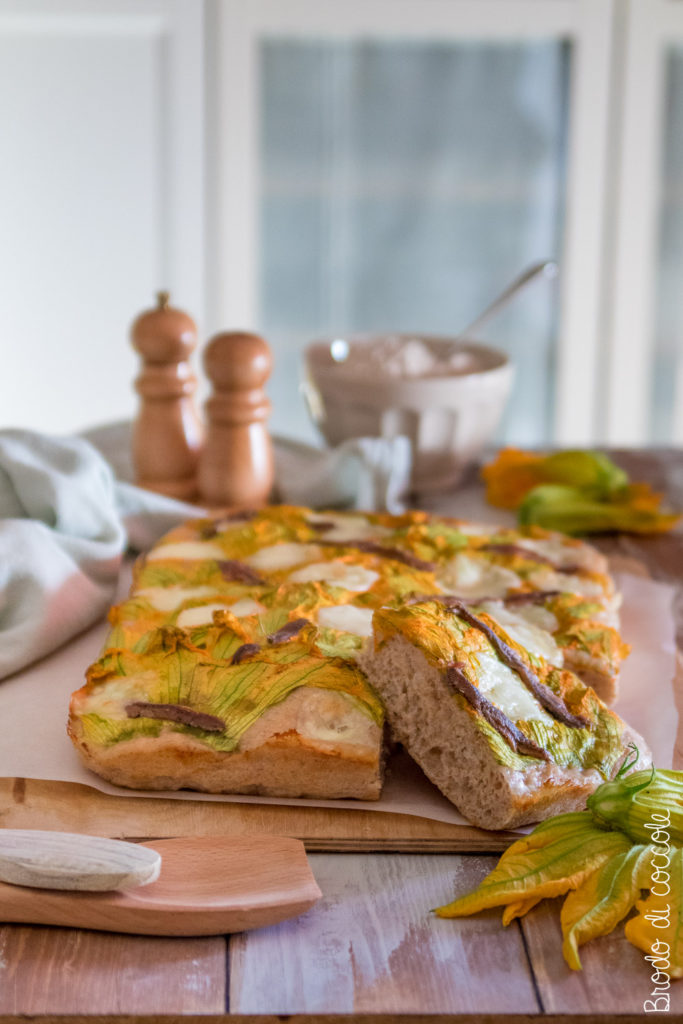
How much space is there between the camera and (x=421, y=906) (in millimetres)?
819

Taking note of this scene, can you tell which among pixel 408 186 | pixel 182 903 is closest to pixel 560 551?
pixel 182 903

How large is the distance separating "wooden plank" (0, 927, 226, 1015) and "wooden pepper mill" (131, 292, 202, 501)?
32.9 inches

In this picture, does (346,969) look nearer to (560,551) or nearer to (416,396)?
(560,551)

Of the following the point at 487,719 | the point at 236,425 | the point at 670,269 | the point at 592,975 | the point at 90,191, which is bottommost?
the point at 592,975

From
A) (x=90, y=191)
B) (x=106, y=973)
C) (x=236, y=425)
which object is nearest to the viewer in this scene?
(x=106, y=973)

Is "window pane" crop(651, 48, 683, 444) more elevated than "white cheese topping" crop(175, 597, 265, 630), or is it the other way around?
"window pane" crop(651, 48, 683, 444)

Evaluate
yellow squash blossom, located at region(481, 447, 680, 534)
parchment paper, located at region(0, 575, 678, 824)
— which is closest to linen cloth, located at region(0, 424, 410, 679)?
parchment paper, located at region(0, 575, 678, 824)

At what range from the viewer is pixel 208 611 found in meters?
1.10

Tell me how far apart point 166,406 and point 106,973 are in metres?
0.91

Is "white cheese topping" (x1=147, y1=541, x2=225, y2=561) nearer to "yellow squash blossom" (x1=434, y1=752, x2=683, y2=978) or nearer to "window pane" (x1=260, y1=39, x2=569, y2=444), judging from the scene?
"yellow squash blossom" (x1=434, y1=752, x2=683, y2=978)

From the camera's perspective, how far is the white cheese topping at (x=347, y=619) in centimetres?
105

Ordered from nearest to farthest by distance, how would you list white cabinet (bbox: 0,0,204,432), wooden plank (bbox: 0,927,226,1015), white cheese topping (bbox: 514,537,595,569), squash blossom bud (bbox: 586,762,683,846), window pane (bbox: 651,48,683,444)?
wooden plank (bbox: 0,927,226,1015), squash blossom bud (bbox: 586,762,683,846), white cheese topping (bbox: 514,537,595,569), white cabinet (bbox: 0,0,204,432), window pane (bbox: 651,48,683,444)

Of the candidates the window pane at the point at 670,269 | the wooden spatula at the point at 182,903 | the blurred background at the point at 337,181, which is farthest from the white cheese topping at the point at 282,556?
the window pane at the point at 670,269

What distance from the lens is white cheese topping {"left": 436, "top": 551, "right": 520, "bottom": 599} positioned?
1.19 metres
